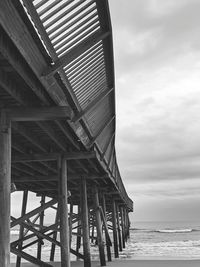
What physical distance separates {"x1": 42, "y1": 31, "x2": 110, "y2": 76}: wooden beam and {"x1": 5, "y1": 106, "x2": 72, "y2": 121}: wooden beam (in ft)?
3.49

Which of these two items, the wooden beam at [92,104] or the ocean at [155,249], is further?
the ocean at [155,249]

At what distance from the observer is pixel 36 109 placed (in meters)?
5.97

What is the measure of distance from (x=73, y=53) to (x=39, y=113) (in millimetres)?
1385

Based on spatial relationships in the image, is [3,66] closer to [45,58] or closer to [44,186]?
[45,58]

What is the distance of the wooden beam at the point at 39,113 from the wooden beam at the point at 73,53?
1063 millimetres

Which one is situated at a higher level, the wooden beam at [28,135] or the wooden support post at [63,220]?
the wooden beam at [28,135]

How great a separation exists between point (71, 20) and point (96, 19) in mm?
445

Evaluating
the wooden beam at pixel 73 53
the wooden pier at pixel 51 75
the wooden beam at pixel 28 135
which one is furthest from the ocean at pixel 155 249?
the wooden beam at pixel 73 53

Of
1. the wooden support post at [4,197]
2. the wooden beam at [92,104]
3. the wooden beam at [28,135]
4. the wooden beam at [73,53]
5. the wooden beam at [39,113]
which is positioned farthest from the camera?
the wooden beam at [28,135]

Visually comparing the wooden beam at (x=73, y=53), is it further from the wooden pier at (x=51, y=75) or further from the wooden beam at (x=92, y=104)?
the wooden beam at (x=92, y=104)

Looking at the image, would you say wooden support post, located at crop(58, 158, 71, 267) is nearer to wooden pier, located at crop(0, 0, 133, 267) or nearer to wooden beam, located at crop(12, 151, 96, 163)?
wooden pier, located at crop(0, 0, 133, 267)

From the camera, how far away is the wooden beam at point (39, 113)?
5906 millimetres

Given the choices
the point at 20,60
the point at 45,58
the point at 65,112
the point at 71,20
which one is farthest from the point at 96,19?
the point at 65,112

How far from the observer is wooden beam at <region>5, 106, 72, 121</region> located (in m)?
5.91
